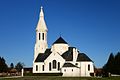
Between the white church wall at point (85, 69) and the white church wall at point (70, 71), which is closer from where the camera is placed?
the white church wall at point (70, 71)

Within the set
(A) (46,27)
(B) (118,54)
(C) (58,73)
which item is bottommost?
(C) (58,73)

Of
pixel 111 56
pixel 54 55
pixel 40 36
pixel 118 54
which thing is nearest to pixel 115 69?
pixel 118 54

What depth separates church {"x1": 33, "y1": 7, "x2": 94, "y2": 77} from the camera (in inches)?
3440

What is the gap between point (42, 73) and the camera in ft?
291

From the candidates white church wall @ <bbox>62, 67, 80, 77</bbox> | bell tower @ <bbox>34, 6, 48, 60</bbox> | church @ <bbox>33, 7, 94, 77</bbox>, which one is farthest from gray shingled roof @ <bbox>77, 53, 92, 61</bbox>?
bell tower @ <bbox>34, 6, 48, 60</bbox>

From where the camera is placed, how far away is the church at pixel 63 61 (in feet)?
287

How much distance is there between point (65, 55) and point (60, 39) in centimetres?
706

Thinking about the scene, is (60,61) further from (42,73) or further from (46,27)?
(46,27)

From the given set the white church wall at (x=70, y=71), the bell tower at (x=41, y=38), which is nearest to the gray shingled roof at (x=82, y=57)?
the white church wall at (x=70, y=71)

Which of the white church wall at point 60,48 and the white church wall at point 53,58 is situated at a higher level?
the white church wall at point 60,48

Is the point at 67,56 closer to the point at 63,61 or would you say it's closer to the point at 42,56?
the point at 63,61

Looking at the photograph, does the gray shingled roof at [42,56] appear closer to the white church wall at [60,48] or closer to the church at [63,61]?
the church at [63,61]

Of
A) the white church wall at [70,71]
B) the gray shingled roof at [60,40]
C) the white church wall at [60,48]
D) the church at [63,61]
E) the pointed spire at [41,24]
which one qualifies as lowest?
the white church wall at [70,71]

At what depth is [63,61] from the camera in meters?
89.8
